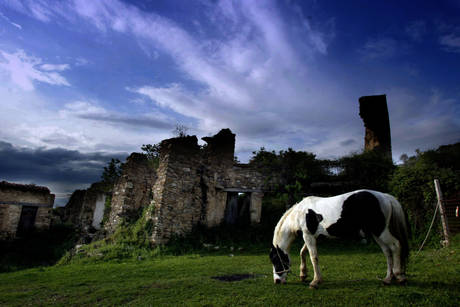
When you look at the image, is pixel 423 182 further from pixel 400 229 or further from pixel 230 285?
pixel 230 285

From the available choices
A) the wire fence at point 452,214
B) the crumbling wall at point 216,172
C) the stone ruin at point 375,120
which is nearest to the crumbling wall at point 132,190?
the crumbling wall at point 216,172

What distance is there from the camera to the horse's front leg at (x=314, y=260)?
5.30 metres

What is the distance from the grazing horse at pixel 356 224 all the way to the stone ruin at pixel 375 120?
1768 cm

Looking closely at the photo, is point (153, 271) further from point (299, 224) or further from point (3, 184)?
point (3, 184)

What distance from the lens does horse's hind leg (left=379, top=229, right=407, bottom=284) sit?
198 inches

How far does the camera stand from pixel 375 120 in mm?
22109

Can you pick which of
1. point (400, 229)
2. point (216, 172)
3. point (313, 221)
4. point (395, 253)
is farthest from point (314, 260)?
point (216, 172)

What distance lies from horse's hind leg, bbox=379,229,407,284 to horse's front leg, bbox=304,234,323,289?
1.29 metres

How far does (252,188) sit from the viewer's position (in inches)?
597

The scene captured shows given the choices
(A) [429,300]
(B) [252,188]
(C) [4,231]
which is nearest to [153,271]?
(A) [429,300]

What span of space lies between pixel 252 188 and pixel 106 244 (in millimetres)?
7752

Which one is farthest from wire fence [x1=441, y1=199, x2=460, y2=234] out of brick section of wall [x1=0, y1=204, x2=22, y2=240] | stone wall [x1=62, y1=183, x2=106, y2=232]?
brick section of wall [x1=0, y1=204, x2=22, y2=240]

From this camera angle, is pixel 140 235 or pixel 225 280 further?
pixel 140 235

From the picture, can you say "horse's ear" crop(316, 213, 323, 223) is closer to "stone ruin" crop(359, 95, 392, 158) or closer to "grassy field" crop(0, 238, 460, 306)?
"grassy field" crop(0, 238, 460, 306)
